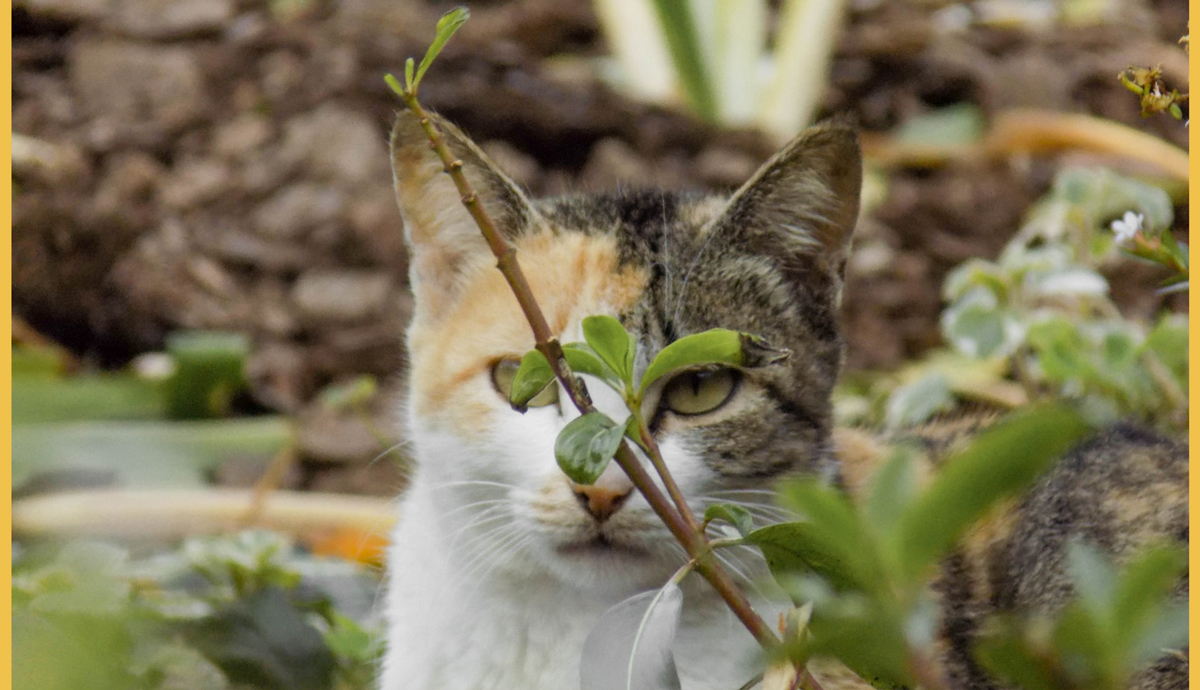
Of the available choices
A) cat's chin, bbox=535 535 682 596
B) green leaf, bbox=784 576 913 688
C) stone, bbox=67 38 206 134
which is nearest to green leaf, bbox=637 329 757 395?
green leaf, bbox=784 576 913 688

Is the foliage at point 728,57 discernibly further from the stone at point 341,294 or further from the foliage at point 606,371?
the foliage at point 606,371

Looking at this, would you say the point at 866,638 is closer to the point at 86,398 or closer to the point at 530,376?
the point at 530,376

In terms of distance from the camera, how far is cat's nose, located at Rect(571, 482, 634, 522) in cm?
127

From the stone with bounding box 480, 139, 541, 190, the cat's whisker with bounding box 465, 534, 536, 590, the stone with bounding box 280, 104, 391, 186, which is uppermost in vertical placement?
the stone with bounding box 280, 104, 391, 186

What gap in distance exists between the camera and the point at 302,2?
185 inches

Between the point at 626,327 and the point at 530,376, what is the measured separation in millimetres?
542

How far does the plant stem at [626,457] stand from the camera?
78cm

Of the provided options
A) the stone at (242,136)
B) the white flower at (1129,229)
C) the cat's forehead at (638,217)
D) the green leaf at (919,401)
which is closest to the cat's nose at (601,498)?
the cat's forehead at (638,217)

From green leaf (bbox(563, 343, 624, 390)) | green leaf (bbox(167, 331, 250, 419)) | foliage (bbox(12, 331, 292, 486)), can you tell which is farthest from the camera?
green leaf (bbox(167, 331, 250, 419))

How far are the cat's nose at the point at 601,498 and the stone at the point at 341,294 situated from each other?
2432 millimetres

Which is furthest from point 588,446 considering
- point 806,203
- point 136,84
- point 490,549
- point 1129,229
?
point 136,84

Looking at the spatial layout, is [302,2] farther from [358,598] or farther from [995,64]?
[358,598]

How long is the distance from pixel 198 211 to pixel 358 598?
2.28 m

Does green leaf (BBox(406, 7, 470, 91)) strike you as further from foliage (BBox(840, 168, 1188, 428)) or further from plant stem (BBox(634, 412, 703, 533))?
foliage (BBox(840, 168, 1188, 428))
